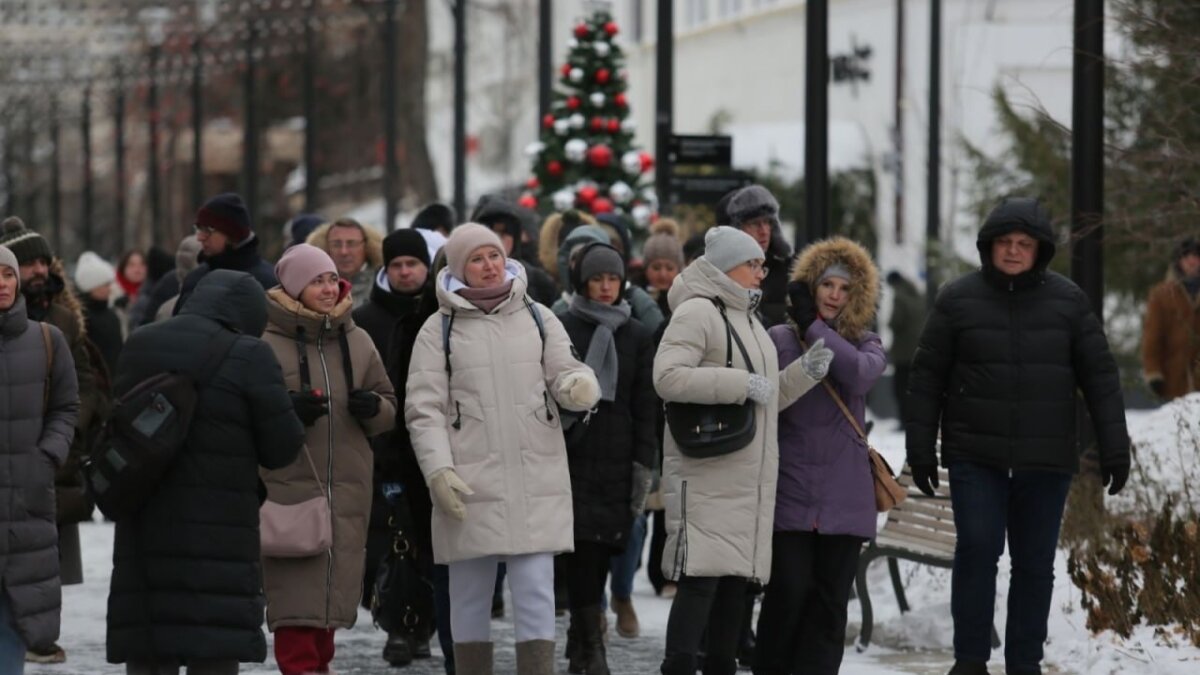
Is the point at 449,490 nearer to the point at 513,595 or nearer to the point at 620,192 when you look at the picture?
the point at 513,595

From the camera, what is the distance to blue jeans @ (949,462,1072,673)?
34.9 ft

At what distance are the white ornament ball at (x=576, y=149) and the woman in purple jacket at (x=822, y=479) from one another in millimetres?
11617

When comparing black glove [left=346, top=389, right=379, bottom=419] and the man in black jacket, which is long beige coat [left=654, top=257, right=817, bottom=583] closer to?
the man in black jacket

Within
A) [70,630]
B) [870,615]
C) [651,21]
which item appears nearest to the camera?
[870,615]

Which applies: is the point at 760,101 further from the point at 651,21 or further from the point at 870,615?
the point at 870,615

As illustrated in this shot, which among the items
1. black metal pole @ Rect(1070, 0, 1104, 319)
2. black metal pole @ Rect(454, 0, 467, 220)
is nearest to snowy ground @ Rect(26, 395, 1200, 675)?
black metal pole @ Rect(1070, 0, 1104, 319)

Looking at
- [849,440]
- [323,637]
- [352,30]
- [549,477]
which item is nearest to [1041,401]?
[849,440]

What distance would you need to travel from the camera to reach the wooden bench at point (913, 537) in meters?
12.2

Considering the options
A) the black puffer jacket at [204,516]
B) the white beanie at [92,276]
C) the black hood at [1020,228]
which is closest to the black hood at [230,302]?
the black puffer jacket at [204,516]

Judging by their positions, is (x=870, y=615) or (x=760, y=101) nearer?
(x=870, y=615)

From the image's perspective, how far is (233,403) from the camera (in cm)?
914

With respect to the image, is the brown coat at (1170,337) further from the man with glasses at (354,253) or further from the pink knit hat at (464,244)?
the pink knit hat at (464,244)

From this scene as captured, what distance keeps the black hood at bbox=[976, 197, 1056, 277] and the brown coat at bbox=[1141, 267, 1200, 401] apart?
676cm

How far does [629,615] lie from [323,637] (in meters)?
2.75
